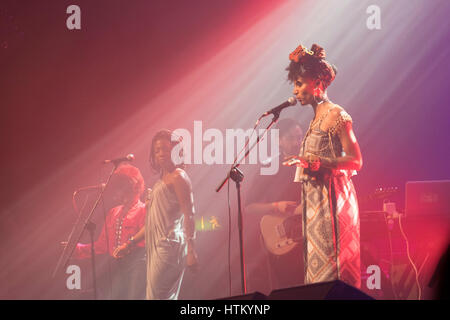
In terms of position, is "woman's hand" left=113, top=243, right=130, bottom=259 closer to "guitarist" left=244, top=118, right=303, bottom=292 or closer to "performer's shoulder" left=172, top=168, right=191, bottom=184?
"performer's shoulder" left=172, top=168, right=191, bottom=184

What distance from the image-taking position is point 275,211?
5480mm

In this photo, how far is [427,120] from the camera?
5.77 metres

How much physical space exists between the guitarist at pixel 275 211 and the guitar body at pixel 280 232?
5 centimetres

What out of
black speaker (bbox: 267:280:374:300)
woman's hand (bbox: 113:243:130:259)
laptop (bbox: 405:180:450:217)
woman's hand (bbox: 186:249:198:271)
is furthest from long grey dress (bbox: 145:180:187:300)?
black speaker (bbox: 267:280:374:300)

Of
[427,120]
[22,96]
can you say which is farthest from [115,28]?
[427,120]

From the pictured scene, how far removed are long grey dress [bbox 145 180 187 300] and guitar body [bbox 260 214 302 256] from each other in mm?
1120

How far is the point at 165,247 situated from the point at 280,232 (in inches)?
52.9

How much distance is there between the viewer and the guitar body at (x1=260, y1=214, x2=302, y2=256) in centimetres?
517

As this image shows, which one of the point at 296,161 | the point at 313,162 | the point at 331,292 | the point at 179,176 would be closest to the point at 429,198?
the point at 313,162

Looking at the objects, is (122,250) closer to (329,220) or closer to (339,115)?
(329,220)

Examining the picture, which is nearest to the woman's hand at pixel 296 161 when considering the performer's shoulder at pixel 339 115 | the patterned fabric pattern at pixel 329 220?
the patterned fabric pattern at pixel 329 220

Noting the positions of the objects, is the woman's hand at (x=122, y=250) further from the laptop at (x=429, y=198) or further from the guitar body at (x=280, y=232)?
the laptop at (x=429, y=198)

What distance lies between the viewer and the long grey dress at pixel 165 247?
4.69 m
